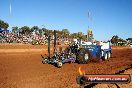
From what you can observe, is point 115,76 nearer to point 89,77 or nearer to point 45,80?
point 89,77

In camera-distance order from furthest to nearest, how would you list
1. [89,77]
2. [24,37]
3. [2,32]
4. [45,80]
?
[24,37] < [2,32] < [45,80] < [89,77]

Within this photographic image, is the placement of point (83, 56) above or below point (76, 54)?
below

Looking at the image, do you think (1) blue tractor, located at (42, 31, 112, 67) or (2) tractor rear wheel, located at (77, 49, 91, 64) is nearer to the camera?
(1) blue tractor, located at (42, 31, 112, 67)

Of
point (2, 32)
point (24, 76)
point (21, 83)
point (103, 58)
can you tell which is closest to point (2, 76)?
point (24, 76)

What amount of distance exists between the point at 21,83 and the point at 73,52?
6565 millimetres

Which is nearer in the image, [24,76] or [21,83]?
[21,83]

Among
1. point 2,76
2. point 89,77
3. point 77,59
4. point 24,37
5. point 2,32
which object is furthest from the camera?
point 24,37

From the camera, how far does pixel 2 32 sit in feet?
116

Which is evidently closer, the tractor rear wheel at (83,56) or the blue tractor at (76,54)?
the blue tractor at (76,54)

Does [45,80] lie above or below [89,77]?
below

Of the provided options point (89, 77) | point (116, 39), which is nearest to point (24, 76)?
point (89, 77)

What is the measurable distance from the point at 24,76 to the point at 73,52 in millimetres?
5341

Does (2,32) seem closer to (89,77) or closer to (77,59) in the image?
(77,59)

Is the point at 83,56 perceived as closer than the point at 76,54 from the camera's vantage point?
Yes
